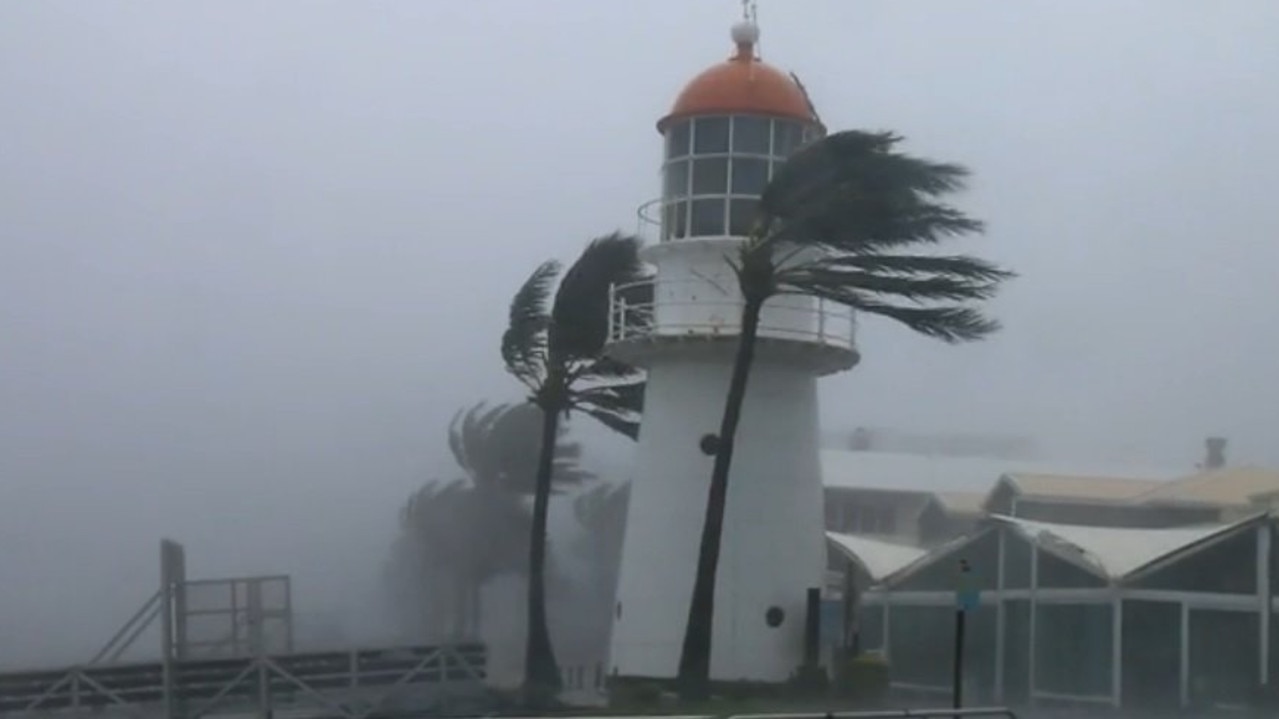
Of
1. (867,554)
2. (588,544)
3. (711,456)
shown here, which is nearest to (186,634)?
(711,456)

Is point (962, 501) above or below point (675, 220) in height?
below

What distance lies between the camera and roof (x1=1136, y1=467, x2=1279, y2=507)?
36062 mm

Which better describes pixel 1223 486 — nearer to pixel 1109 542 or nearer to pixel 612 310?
pixel 1109 542

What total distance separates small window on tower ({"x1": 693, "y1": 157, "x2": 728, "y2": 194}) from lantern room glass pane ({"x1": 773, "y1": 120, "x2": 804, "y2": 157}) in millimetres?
788

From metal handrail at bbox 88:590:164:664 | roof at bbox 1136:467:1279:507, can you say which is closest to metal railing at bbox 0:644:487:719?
metal handrail at bbox 88:590:164:664

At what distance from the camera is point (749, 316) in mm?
29203

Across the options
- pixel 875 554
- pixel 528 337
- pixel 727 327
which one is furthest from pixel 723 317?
pixel 875 554

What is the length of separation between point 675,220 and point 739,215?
116 cm

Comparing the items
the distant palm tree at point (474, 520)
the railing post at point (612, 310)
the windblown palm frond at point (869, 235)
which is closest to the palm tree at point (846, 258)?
the windblown palm frond at point (869, 235)

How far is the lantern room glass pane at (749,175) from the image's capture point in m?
30.5

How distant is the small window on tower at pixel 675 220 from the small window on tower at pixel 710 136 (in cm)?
87

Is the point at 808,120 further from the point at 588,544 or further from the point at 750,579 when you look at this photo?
the point at 588,544

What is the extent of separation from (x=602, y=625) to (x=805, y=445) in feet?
22.1

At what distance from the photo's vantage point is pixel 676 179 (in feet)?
102
